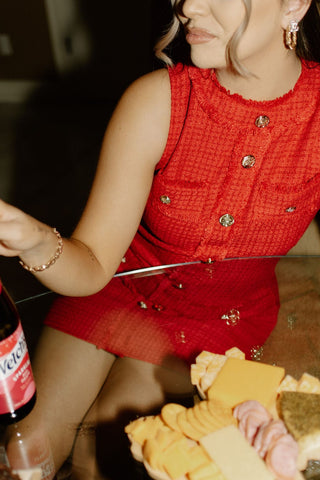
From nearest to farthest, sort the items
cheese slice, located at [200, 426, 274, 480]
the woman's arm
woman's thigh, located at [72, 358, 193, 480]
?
cheese slice, located at [200, 426, 274, 480], woman's thigh, located at [72, 358, 193, 480], the woman's arm

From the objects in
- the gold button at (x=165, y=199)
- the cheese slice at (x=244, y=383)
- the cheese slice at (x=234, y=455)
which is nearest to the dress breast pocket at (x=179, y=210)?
the gold button at (x=165, y=199)

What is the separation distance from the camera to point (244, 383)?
2.45 ft

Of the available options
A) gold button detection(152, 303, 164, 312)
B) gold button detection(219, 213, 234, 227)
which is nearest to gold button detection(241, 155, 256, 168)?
gold button detection(219, 213, 234, 227)

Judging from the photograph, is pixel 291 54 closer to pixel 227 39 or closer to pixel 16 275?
pixel 227 39

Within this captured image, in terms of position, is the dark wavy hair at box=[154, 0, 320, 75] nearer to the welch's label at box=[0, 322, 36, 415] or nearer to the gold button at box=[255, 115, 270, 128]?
the gold button at box=[255, 115, 270, 128]

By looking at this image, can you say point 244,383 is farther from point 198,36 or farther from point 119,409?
point 198,36

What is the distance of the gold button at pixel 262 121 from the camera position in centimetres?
103

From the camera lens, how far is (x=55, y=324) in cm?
105

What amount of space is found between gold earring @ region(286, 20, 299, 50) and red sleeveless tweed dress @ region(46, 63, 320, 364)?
3.7 inches

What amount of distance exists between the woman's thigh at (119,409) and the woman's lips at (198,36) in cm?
56

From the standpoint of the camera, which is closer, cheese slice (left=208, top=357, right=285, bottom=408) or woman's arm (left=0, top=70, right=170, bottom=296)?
cheese slice (left=208, top=357, right=285, bottom=408)

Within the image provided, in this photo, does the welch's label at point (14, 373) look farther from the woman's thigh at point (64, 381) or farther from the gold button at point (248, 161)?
the gold button at point (248, 161)

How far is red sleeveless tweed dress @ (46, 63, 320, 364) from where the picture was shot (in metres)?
1.03

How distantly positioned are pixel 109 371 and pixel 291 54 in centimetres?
69
